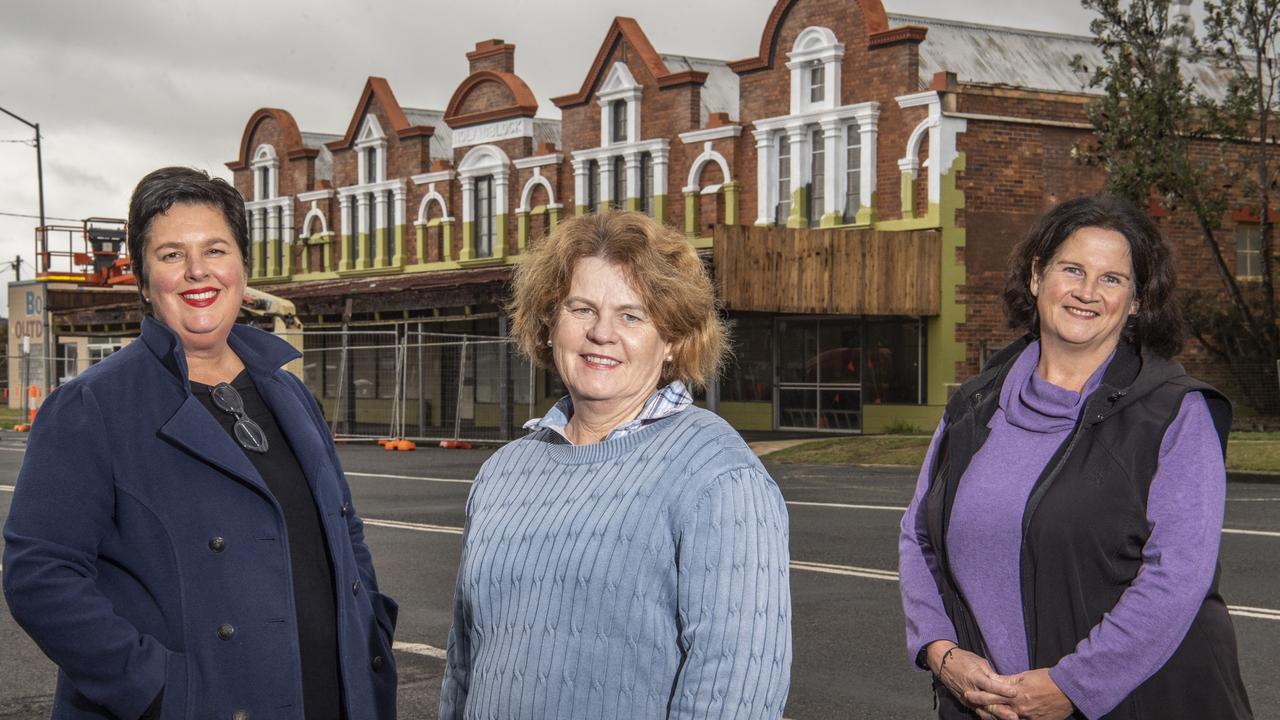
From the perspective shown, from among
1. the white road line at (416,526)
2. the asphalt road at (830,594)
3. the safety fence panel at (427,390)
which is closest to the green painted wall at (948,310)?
→ the safety fence panel at (427,390)

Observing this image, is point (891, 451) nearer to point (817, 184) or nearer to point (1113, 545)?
point (817, 184)

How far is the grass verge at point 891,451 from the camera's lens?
770 inches

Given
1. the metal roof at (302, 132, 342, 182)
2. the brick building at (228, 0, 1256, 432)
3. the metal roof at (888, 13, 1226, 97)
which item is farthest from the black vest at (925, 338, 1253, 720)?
the metal roof at (302, 132, 342, 182)

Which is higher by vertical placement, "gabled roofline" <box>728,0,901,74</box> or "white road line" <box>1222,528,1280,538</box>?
"gabled roofline" <box>728,0,901,74</box>

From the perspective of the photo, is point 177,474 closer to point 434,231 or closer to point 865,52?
point 865,52

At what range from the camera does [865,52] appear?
93.1 feet

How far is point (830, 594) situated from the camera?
9.52m

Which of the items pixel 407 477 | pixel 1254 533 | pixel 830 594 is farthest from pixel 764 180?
pixel 830 594

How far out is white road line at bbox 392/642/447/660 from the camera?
7750mm

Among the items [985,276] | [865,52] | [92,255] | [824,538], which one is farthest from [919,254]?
[92,255]

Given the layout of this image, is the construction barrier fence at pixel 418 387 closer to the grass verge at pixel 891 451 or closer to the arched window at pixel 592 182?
the arched window at pixel 592 182

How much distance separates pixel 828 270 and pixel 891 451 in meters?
5.02

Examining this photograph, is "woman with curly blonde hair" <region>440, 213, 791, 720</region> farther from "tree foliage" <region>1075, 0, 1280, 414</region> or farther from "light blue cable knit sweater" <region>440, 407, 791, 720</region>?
"tree foliage" <region>1075, 0, 1280, 414</region>

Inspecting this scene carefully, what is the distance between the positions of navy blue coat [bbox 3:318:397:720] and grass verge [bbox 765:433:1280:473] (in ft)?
56.9
